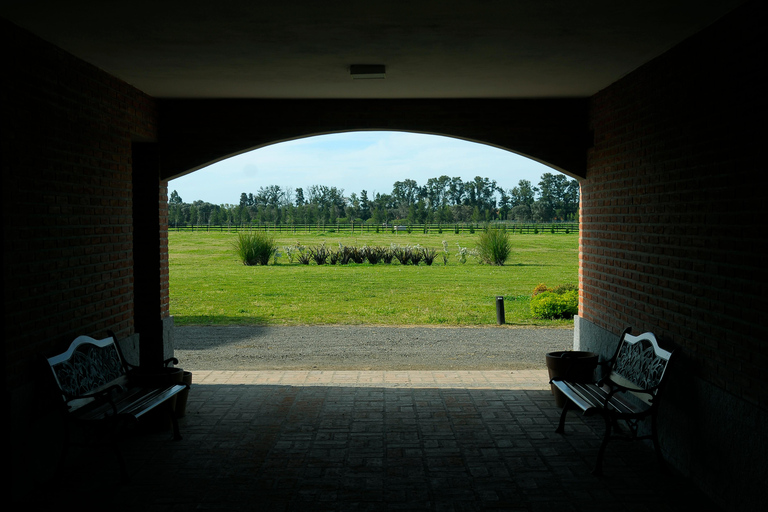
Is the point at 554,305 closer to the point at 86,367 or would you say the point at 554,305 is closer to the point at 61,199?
the point at 86,367

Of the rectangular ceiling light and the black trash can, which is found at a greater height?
the rectangular ceiling light

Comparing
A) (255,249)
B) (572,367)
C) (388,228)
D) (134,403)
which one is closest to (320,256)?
(255,249)

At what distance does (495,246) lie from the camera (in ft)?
93.2

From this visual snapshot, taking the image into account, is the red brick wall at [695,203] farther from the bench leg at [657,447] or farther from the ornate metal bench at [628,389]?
the bench leg at [657,447]

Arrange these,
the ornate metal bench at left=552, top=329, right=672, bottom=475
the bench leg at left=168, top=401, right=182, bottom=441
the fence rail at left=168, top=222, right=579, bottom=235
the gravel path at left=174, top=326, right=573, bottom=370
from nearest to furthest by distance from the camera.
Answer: the ornate metal bench at left=552, top=329, right=672, bottom=475, the bench leg at left=168, top=401, right=182, bottom=441, the gravel path at left=174, top=326, right=573, bottom=370, the fence rail at left=168, top=222, right=579, bottom=235

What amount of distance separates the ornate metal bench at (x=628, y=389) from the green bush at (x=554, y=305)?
8639 mm

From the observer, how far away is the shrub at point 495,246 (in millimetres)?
28531

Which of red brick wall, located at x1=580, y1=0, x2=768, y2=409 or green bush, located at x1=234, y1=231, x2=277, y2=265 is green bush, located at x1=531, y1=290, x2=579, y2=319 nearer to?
→ red brick wall, located at x1=580, y1=0, x2=768, y2=409

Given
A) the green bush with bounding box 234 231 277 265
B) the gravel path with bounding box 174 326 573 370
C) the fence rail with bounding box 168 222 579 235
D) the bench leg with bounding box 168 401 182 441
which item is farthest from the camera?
the fence rail with bounding box 168 222 579 235

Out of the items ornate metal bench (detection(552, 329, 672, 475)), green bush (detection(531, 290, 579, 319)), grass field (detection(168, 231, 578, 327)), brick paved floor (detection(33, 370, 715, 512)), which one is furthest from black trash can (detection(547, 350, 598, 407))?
green bush (detection(531, 290, 579, 319))

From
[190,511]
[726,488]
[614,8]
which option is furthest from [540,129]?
[190,511]

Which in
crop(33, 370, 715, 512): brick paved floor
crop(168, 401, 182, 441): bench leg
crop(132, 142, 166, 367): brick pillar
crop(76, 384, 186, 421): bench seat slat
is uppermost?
crop(132, 142, 166, 367): brick pillar

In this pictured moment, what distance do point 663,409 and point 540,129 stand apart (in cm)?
357

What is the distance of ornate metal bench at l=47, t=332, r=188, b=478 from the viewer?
4.88 metres
